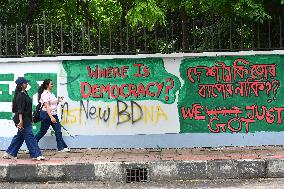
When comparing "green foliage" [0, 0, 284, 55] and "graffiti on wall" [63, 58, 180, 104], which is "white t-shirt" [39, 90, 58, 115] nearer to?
"graffiti on wall" [63, 58, 180, 104]

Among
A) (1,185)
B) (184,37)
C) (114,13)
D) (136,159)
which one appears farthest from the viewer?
(114,13)

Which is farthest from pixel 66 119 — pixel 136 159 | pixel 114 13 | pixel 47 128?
pixel 114 13

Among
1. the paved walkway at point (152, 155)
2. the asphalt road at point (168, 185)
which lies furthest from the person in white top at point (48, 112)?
the asphalt road at point (168, 185)

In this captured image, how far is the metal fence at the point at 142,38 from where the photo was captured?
32.0 ft

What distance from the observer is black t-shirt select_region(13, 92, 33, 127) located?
8.73m

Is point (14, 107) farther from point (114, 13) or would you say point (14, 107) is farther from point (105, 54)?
point (114, 13)

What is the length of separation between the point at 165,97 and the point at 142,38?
4.42 ft

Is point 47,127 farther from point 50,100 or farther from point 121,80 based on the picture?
point 121,80

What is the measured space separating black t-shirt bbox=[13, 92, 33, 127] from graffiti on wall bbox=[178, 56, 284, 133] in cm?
328

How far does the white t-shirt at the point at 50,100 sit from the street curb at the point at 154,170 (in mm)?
1627

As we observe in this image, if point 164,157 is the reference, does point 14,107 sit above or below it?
above

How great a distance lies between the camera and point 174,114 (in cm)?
1007

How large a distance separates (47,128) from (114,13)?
12454 mm

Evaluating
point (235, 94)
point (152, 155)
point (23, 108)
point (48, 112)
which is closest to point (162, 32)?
point (235, 94)
